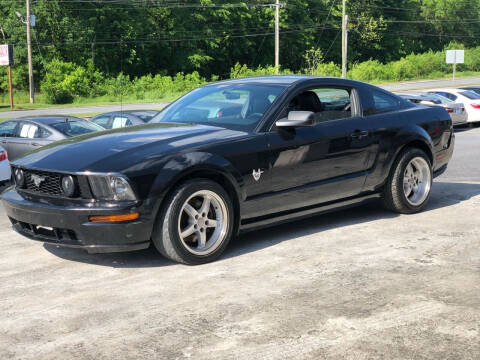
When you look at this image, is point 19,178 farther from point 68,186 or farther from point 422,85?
point 422,85

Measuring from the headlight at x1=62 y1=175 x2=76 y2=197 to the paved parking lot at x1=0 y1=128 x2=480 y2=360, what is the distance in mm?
655

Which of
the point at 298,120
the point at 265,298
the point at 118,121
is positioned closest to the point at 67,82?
the point at 118,121

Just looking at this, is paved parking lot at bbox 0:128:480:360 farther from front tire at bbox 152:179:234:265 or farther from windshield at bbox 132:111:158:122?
windshield at bbox 132:111:158:122

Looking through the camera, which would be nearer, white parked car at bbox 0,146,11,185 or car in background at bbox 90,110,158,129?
white parked car at bbox 0,146,11,185

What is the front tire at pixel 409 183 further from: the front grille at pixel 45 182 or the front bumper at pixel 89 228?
the front grille at pixel 45 182

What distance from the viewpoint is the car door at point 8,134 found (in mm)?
13570

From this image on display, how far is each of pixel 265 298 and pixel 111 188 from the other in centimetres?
149

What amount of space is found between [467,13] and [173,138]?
11804 centimetres

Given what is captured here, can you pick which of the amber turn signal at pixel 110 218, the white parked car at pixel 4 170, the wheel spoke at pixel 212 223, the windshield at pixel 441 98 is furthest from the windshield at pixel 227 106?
the windshield at pixel 441 98

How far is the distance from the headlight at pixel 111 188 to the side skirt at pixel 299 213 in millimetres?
1157

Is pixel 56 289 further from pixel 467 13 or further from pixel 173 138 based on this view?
pixel 467 13

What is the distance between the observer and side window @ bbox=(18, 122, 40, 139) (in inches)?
516

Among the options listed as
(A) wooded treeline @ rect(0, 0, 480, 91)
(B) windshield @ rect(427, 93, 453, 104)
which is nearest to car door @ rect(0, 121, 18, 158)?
(B) windshield @ rect(427, 93, 453, 104)

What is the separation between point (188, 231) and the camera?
5578mm
